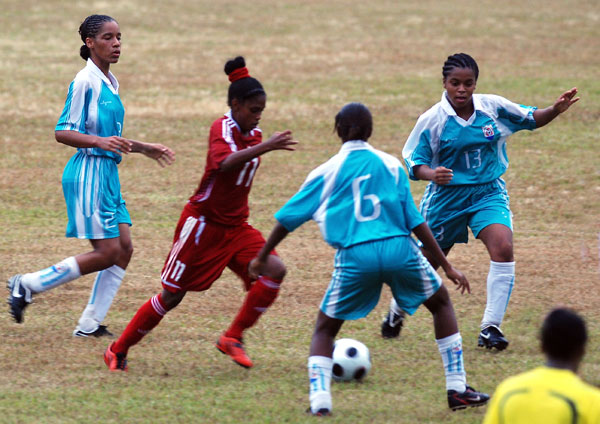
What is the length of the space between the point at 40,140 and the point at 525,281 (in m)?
8.46

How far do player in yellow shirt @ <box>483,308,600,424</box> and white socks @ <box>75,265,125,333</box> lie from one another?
13.1 feet

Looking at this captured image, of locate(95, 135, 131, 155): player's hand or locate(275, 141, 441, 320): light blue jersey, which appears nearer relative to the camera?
locate(275, 141, 441, 320): light blue jersey

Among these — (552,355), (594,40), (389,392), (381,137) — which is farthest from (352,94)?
(552,355)

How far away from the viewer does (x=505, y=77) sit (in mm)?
18266

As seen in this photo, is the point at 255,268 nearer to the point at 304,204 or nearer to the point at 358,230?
the point at 304,204

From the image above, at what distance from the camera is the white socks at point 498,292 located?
6.67 meters

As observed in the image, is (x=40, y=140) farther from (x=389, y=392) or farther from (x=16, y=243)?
(x=389, y=392)

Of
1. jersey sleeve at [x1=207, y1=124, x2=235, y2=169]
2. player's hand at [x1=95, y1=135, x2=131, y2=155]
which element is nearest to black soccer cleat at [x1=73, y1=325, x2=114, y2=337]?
player's hand at [x1=95, y1=135, x2=131, y2=155]

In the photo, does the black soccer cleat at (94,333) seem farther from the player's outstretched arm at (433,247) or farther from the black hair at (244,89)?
the player's outstretched arm at (433,247)

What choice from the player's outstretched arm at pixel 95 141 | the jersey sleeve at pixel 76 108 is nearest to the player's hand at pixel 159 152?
the player's outstretched arm at pixel 95 141

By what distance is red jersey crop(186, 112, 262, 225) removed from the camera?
19.1 ft

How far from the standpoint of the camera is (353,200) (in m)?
5.12

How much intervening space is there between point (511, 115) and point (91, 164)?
2930 mm

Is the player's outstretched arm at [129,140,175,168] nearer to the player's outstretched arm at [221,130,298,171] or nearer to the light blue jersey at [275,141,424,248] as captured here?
the player's outstretched arm at [221,130,298,171]
